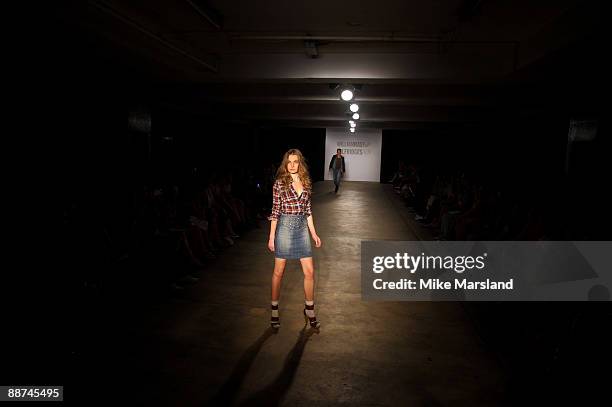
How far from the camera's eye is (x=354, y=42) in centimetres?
571

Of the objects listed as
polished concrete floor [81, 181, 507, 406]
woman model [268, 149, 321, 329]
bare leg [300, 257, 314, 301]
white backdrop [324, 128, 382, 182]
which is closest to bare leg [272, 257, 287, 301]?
woman model [268, 149, 321, 329]

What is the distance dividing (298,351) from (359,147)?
19.2 meters

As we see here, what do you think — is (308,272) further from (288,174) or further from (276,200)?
(288,174)

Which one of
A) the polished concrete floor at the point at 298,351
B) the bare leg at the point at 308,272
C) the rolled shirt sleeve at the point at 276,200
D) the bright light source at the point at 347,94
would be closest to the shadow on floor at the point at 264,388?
the polished concrete floor at the point at 298,351

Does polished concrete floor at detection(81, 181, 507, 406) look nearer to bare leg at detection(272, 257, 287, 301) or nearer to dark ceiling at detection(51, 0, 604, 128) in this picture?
bare leg at detection(272, 257, 287, 301)

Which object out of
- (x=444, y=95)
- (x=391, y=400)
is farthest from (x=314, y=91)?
(x=391, y=400)

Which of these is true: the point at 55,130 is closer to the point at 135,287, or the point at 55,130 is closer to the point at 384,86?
the point at 135,287

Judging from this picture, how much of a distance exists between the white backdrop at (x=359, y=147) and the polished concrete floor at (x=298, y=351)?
55.2ft

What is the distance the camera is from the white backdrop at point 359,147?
72.6 ft

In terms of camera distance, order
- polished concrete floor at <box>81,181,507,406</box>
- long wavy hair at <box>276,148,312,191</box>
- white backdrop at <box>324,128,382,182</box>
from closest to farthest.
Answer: polished concrete floor at <box>81,181,507,406</box> → long wavy hair at <box>276,148,312,191</box> → white backdrop at <box>324,128,382,182</box>

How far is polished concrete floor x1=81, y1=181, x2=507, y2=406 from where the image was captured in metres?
3.15

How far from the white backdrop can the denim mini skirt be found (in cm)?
1842

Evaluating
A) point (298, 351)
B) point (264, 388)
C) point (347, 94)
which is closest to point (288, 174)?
point (298, 351)

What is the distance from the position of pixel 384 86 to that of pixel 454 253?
389 cm
